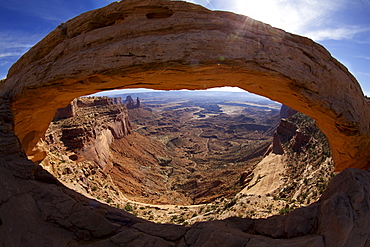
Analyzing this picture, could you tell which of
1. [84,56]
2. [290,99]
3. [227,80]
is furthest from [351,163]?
[84,56]

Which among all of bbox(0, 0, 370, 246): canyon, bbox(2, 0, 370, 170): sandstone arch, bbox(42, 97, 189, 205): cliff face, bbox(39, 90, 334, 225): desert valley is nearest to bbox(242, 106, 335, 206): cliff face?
bbox(39, 90, 334, 225): desert valley

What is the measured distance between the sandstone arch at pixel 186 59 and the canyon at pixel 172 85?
1.7 inches

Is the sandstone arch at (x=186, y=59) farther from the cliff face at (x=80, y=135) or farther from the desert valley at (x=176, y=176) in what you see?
the cliff face at (x=80, y=135)

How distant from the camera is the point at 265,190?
669 inches

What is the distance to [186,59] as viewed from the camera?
689 centimetres

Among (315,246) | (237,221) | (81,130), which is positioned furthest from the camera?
(81,130)

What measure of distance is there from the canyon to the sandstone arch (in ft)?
0.14

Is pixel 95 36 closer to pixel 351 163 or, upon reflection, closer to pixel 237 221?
pixel 237 221

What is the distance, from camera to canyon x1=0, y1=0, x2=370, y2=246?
5156 millimetres

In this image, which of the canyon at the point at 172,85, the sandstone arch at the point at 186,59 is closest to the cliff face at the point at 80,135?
the canyon at the point at 172,85

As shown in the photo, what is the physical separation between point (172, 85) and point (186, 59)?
2.85 metres

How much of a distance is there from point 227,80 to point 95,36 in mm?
6518

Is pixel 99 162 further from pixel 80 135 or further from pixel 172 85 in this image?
pixel 172 85

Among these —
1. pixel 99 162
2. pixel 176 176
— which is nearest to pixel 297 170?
pixel 176 176
